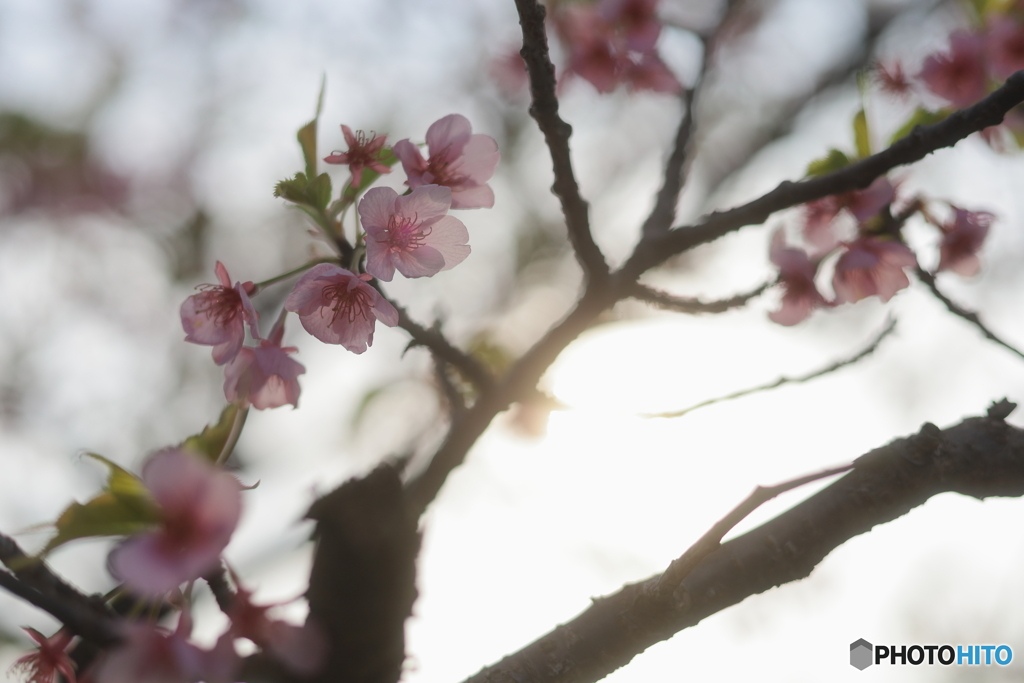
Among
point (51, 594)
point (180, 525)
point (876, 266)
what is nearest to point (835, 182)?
point (876, 266)

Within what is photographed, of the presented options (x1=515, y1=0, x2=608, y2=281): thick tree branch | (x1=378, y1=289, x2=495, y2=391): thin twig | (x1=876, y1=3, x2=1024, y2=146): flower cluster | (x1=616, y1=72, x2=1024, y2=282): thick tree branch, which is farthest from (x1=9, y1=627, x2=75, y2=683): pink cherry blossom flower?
(x1=876, y1=3, x2=1024, y2=146): flower cluster

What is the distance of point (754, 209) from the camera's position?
1291 mm

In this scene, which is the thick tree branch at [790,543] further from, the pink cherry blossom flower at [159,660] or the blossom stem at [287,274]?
the blossom stem at [287,274]

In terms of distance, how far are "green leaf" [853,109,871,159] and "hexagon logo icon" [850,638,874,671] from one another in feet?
4.67

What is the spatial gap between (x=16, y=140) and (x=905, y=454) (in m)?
5.62

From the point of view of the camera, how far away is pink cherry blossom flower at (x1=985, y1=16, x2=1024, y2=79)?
5.99ft

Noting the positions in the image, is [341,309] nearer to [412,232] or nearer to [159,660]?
[412,232]

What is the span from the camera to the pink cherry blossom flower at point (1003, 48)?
1.83 meters

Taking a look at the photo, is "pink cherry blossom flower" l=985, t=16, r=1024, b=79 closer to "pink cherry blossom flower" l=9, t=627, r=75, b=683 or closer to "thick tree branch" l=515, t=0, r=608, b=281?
"thick tree branch" l=515, t=0, r=608, b=281

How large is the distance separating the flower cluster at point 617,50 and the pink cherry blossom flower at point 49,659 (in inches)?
80.4

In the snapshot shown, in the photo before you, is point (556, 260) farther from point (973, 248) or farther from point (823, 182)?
point (823, 182)

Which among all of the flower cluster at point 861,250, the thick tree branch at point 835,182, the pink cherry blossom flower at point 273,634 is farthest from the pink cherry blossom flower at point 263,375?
the flower cluster at point 861,250

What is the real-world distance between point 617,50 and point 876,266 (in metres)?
1.12

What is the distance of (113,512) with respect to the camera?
0.91 m
